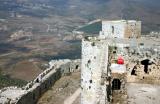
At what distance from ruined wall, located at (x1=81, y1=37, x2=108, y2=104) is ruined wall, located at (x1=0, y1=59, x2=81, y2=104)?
839 centimetres

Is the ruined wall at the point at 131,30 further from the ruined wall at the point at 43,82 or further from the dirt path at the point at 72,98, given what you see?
the ruined wall at the point at 43,82

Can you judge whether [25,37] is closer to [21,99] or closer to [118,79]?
[21,99]

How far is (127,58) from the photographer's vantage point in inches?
1293

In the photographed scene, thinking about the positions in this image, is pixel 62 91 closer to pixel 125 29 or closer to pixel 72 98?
pixel 72 98

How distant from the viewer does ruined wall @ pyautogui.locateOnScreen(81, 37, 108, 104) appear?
33125 mm

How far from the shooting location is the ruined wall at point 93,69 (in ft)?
109

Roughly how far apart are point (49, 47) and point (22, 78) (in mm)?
57811

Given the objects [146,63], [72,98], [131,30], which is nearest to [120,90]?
[146,63]

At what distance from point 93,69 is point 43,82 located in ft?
52.8

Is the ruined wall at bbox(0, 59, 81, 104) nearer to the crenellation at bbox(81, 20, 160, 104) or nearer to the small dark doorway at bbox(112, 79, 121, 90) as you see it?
the crenellation at bbox(81, 20, 160, 104)

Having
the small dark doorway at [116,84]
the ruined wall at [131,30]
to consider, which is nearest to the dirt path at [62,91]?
the ruined wall at [131,30]

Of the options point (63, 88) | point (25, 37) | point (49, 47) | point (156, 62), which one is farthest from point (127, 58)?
point (25, 37)

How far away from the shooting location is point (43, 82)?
48.8m

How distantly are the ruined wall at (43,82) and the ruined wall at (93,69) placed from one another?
8392mm
